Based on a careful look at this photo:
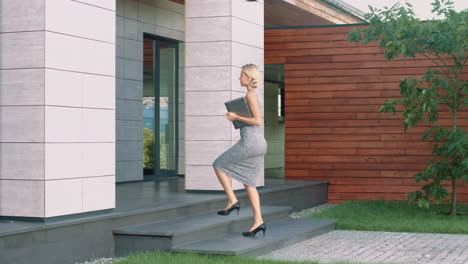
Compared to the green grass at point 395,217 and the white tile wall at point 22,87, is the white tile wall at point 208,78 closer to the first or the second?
the green grass at point 395,217

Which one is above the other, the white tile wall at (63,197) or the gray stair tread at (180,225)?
the white tile wall at (63,197)

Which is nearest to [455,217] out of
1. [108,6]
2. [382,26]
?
[382,26]

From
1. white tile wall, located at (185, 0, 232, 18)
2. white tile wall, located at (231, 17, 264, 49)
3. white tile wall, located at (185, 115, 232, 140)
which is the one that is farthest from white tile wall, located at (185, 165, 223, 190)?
white tile wall, located at (185, 0, 232, 18)

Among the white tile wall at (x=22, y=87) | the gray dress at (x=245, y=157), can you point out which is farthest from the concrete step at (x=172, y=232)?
the white tile wall at (x=22, y=87)

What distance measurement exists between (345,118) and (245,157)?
6.22 metres

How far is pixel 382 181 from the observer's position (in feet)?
42.5

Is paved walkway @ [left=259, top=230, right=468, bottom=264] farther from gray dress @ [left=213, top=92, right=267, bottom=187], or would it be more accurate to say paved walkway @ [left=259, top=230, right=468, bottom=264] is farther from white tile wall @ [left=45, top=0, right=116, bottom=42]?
white tile wall @ [left=45, top=0, right=116, bottom=42]

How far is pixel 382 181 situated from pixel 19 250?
827 centimetres

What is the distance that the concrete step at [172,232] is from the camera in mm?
7004

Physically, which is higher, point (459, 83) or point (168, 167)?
point (459, 83)

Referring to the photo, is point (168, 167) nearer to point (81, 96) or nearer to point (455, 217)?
point (455, 217)

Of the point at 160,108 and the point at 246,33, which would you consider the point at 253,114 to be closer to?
the point at 246,33

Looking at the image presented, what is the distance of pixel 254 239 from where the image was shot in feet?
24.7

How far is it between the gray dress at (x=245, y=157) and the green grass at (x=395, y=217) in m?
2.89
